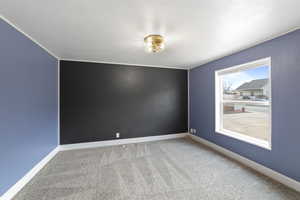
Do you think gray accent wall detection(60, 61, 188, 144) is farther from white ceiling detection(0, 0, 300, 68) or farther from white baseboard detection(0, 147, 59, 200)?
white ceiling detection(0, 0, 300, 68)

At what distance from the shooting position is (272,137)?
2.08 metres

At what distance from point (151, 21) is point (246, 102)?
8.20ft

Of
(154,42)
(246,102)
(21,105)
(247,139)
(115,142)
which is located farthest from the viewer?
(115,142)

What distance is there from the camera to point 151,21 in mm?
1634

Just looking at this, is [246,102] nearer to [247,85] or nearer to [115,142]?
[247,85]

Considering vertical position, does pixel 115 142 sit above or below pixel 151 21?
below

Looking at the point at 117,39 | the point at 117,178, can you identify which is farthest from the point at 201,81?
the point at 117,178

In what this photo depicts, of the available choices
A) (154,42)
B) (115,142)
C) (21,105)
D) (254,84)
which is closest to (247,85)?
(254,84)

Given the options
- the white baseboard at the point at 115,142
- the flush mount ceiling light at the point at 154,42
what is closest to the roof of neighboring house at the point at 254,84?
the flush mount ceiling light at the point at 154,42

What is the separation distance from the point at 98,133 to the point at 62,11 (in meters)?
2.82

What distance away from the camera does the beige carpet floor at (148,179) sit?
172 centimetres

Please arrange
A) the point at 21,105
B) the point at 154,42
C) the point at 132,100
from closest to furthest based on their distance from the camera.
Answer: the point at 21,105 < the point at 154,42 < the point at 132,100

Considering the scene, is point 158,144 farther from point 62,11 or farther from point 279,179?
point 62,11

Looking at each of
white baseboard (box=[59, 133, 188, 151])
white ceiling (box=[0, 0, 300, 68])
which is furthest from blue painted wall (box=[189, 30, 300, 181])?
white baseboard (box=[59, 133, 188, 151])
